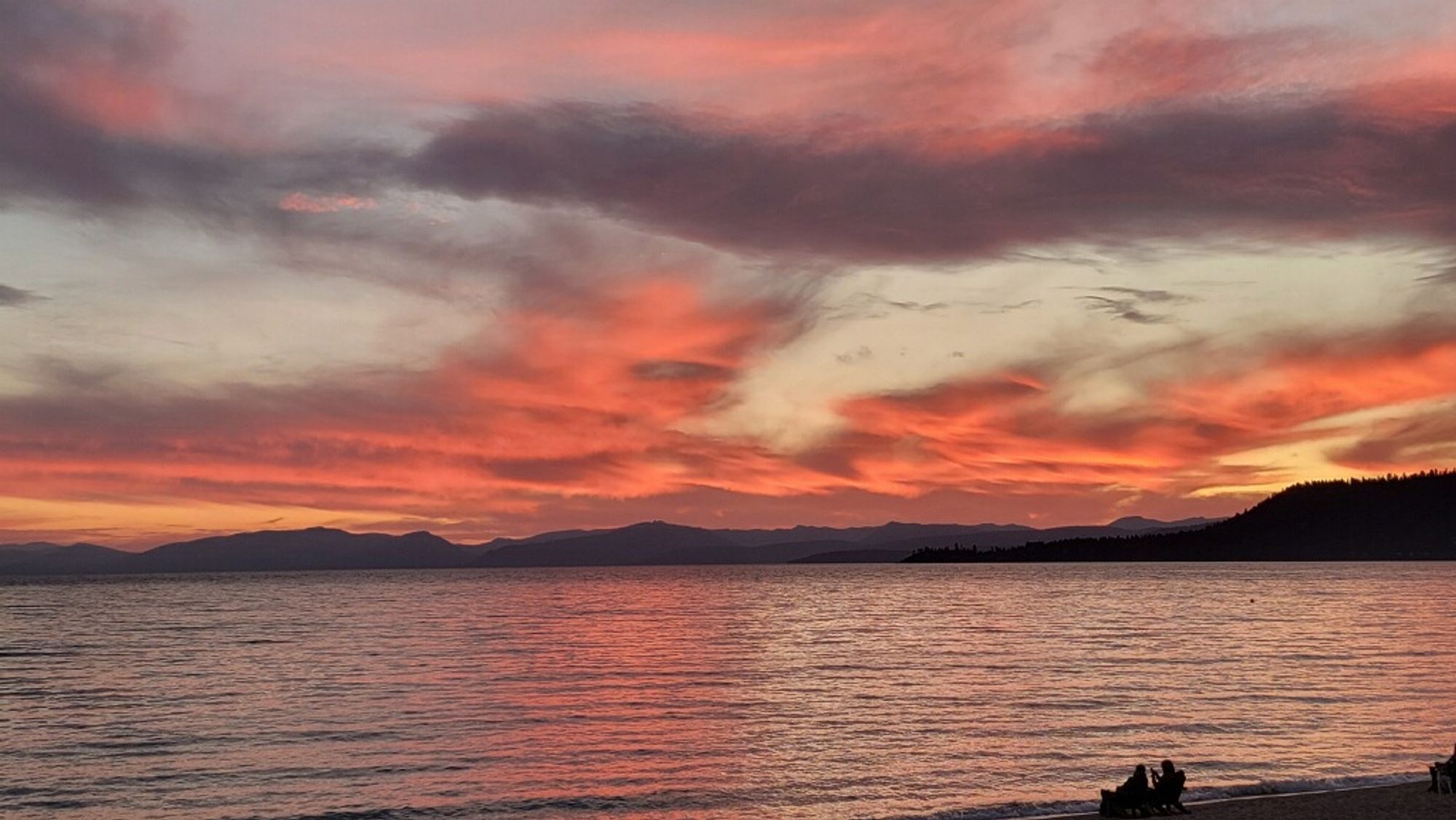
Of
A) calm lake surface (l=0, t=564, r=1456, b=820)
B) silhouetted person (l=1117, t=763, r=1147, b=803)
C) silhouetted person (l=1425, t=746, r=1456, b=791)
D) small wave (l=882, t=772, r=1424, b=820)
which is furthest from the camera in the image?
A: calm lake surface (l=0, t=564, r=1456, b=820)

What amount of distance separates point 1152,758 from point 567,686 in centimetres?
3101

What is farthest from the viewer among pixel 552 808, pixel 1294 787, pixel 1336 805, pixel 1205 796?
pixel 1294 787

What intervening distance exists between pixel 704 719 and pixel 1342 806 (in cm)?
2495

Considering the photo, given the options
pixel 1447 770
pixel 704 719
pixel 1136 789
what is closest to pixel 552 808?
pixel 1136 789

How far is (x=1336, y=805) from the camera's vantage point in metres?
27.8

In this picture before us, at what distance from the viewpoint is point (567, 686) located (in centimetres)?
5912

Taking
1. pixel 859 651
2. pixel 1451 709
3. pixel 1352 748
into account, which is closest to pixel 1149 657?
pixel 859 651

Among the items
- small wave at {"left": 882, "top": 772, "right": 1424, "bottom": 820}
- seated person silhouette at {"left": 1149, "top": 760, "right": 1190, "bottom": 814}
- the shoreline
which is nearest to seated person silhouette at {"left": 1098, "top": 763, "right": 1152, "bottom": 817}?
seated person silhouette at {"left": 1149, "top": 760, "right": 1190, "bottom": 814}

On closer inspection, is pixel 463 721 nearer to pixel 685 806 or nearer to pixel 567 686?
pixel 567 686

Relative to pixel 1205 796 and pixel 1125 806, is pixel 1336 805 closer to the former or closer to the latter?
pixel 1205 796

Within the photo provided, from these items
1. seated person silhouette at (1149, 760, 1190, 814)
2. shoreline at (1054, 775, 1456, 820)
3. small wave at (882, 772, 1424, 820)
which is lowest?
small wave at (882, 772, 1424, 820)

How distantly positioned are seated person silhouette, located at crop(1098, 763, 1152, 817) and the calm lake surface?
2.67m

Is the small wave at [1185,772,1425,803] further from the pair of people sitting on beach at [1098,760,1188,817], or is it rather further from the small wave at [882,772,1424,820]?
the pair of people sitting on beach at [1098,760,1188,817]

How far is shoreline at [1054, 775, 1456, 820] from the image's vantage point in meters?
26.4
